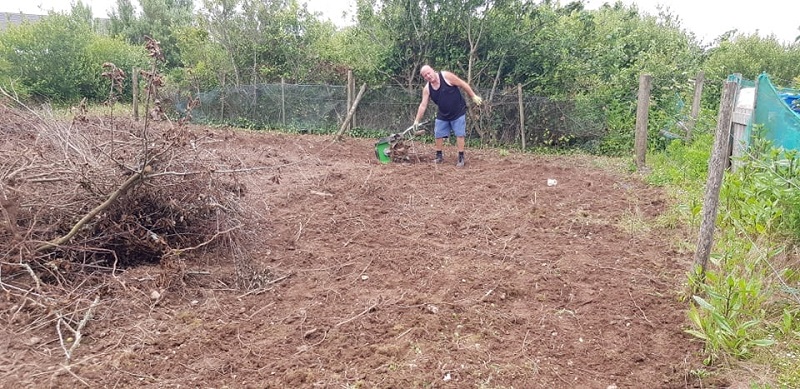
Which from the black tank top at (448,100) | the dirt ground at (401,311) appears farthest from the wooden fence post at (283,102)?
the dirt ground at (401,311)

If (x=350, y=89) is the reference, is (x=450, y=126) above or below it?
below

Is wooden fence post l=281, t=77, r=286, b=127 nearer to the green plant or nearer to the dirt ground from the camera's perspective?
the dirt ground

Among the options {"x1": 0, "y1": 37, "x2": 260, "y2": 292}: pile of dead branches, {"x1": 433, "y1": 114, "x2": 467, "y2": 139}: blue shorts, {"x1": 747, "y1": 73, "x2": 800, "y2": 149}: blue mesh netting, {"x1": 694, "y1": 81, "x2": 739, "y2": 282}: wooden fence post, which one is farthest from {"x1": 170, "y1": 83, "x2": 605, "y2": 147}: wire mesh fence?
{"x1": 694, "y1": 81, "x2": 739, "y2": 282}: wooden fence post

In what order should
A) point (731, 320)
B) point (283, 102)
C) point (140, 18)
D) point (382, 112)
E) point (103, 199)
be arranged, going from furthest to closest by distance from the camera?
point (140, 18) → point (283, 102) → point (382, 112) → point (103, 199) → point (731, 320)

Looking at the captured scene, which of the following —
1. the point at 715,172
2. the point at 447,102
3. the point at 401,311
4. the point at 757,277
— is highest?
the point at 447,102

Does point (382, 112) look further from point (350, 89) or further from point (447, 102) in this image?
point (447, 102)

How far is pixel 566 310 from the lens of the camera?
3172mm

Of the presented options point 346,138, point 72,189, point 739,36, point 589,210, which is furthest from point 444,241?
point 739,36

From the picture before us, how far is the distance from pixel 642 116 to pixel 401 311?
553cm

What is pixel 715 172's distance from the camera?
9.91ft

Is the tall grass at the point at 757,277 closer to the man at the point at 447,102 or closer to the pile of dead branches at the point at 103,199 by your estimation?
the pile of dead branches at the point at 103,199

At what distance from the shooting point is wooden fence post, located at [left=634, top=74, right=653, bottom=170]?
23.3 feet

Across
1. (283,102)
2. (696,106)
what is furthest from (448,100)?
(283,102)

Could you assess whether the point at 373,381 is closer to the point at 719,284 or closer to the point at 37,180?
the point at 719,284
